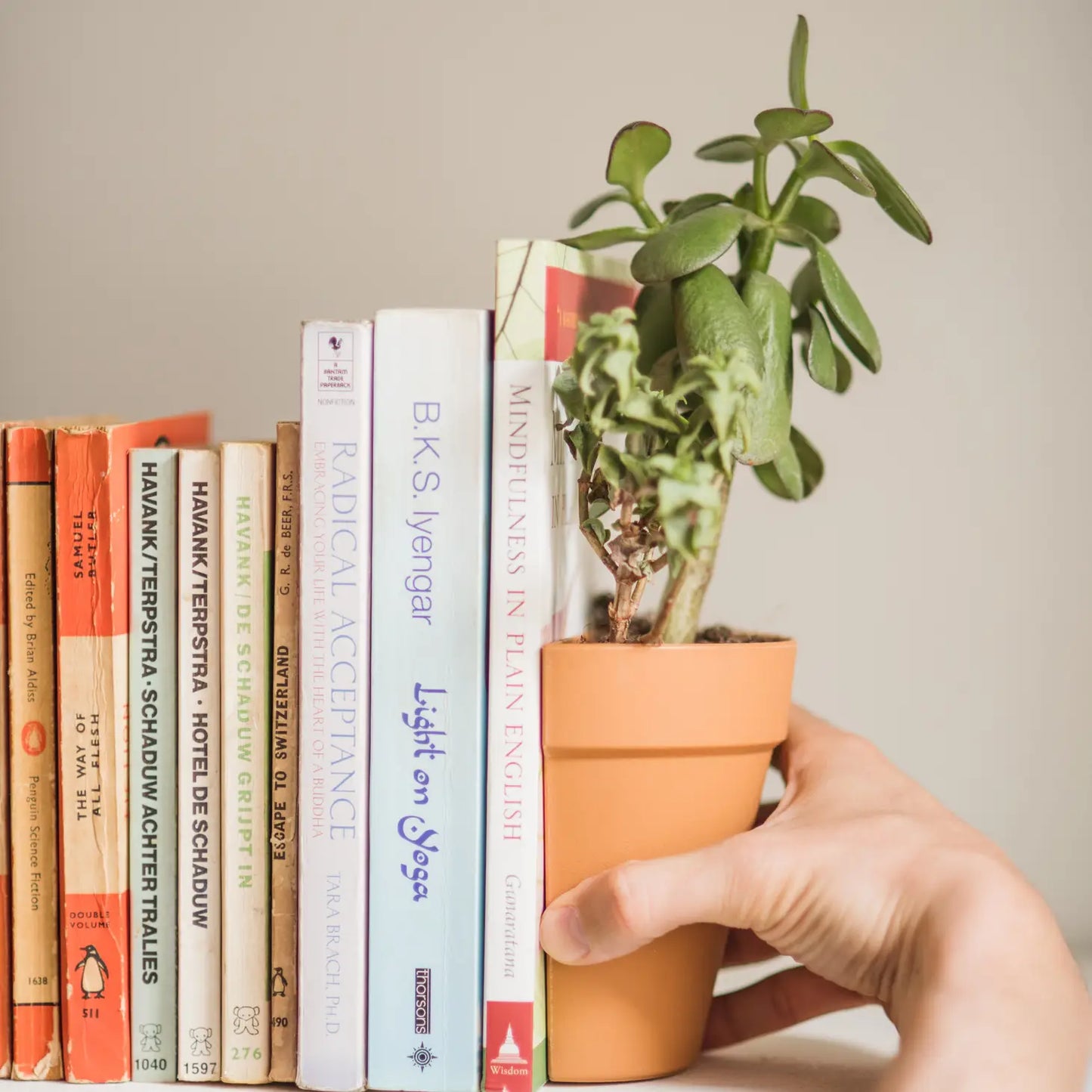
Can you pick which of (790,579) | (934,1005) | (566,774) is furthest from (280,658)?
(790,579)

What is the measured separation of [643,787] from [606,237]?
0.37 m

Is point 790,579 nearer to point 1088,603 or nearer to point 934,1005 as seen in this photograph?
point 1088,603

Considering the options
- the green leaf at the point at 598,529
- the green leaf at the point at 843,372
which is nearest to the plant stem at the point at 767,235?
the green leaf at the point at 843,372

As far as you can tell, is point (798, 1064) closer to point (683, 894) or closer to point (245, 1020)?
point (683, 894)

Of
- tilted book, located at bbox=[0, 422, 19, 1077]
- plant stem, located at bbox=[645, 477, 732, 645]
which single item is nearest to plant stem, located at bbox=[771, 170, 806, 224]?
plant stem, located at bbox=[645, 477, 732, 645]

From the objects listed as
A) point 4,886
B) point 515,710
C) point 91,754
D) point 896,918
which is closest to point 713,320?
point 515,710

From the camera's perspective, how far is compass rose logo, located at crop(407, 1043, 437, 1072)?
688mm

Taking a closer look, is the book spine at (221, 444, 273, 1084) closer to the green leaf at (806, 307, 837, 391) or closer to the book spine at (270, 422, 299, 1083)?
the book spine at (270, 422, 299, 1083)

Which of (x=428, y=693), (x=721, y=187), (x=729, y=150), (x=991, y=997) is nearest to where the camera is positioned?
(x=991, y=997)

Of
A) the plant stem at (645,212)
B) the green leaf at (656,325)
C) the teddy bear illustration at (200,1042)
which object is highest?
the plant stem at (645,212)

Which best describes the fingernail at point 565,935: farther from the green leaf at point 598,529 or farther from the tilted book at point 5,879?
the tilted book at point 5,879

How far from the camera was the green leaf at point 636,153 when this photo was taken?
0.71m

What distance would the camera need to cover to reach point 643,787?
0.69m

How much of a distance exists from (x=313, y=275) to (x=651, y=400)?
22.2 inches
